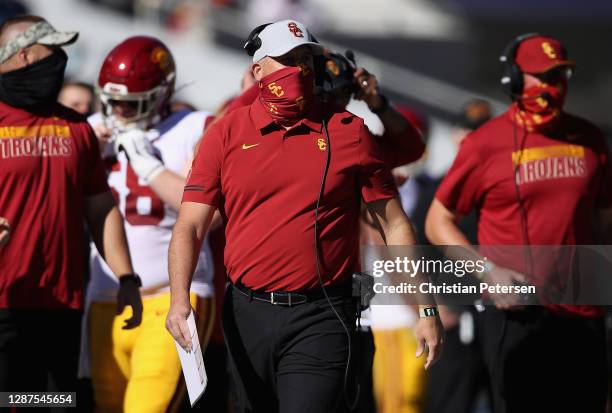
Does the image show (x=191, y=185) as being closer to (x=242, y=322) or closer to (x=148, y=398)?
(x=242, y=322)

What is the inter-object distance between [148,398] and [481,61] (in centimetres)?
1495

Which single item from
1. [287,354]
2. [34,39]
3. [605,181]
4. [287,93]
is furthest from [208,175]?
[605,181]

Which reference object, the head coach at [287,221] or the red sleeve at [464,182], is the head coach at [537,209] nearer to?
the red sleeve at [464,182]

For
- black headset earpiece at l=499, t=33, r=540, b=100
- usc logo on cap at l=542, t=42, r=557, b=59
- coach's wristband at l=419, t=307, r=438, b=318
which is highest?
usc logo on cap at l=542, t=42, r=557, b=59

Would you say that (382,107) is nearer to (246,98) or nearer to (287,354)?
(246,98)

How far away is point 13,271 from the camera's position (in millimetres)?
5605

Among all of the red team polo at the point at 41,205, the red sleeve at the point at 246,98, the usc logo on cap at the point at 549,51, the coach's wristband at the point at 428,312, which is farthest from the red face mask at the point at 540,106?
the red team polo at the point at 41,205

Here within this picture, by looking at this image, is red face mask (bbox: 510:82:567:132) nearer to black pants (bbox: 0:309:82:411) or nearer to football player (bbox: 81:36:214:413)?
football player (bbox: 81:36:214:413)

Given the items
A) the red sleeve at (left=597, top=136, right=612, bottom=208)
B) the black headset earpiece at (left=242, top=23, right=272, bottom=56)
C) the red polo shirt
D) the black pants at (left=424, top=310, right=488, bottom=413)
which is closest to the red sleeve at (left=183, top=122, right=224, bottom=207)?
the red polo shirt

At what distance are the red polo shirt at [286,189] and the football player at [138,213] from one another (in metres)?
1.01

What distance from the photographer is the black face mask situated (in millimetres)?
5660

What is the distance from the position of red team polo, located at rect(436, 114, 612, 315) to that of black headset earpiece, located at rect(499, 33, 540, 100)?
0.51 ft

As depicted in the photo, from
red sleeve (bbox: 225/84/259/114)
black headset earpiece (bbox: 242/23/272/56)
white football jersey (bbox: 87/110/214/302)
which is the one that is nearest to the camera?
black headset earpiece (bbox: 242/23/272/56)

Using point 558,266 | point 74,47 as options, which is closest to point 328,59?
point 558,266
